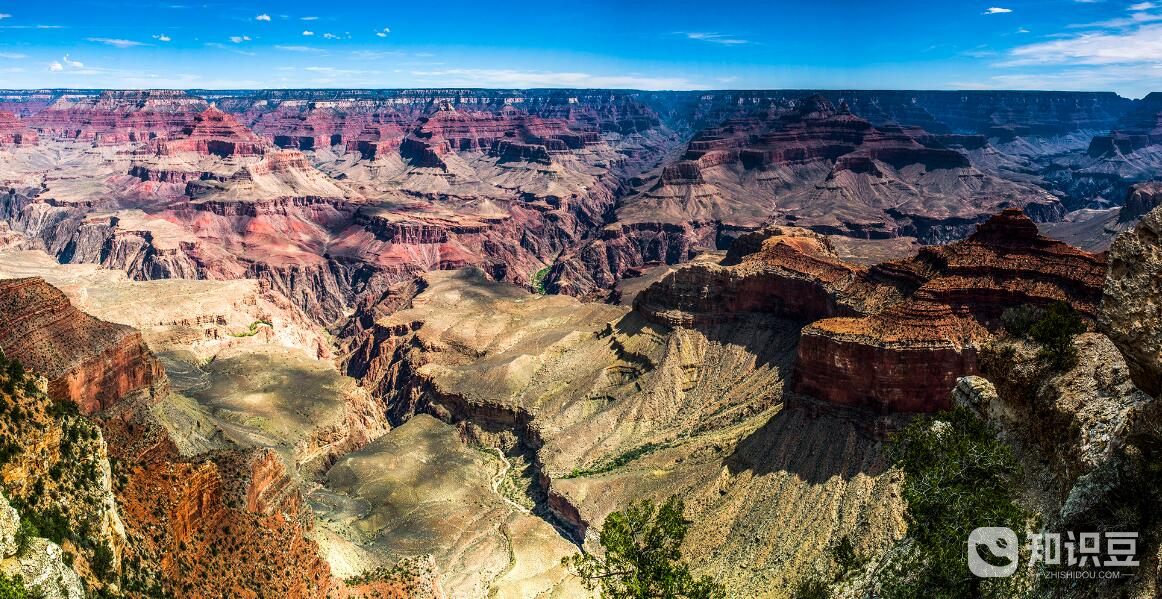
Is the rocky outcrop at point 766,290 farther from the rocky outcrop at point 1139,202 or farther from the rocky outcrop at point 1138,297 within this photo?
the rocky outcrop at point 1139,202

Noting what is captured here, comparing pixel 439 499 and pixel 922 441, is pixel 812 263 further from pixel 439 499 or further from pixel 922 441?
pixel 922 441

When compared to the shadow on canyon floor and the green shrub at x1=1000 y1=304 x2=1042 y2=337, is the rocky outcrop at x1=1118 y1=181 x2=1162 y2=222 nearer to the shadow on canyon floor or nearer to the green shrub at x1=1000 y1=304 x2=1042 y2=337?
the shadow on canyon floor

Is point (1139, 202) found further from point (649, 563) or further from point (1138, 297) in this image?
point (1138, 297)

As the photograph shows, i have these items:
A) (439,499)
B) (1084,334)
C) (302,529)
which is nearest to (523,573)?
(439,499)

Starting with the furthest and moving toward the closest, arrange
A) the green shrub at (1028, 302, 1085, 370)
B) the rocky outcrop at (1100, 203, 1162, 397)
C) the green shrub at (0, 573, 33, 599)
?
1. the green shrub at (1028, 302, 1085, 370)
2. the green shrub at (0, 573, 33, 599)
3. the rocky outcrop at (1100, 203, 1162, 397)

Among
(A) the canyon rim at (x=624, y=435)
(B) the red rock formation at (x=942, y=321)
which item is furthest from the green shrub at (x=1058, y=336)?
(B) the red rock formation at (x=942, y=321)

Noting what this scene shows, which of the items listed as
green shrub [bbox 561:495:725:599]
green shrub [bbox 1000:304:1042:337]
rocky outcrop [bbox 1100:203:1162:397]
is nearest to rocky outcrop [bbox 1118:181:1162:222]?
green shrub [bbox 1000:304:1042:337]
